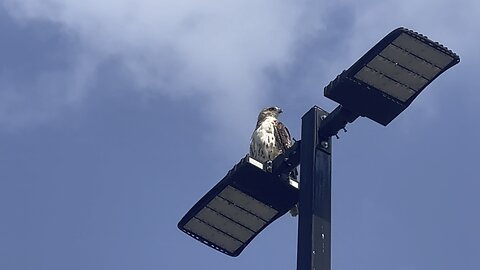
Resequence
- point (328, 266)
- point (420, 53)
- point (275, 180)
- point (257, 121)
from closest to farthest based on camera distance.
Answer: point (328, 266) → point (420, 53) → point (275, 180) → point (257, 121)

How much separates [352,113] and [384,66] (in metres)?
0.34

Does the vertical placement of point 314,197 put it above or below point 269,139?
below

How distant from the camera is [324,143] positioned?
24.4 ft

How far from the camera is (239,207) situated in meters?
7.88

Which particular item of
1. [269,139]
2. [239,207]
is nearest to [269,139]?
[269,139]

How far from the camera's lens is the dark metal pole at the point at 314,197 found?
675 cm

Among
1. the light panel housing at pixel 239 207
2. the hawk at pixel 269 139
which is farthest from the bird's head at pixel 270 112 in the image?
the light panel housing at pixel 239 207

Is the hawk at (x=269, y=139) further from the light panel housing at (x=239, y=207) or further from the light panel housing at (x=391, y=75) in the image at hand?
the light panel housing at (x=391, y=75)

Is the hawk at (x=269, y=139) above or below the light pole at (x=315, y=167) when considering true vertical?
above

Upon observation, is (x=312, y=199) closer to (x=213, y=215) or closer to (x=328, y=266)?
(x=328, y=266)

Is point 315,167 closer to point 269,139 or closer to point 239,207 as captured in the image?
point 239,207

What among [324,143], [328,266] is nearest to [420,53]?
[324,143]

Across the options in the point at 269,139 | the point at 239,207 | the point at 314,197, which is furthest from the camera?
the point at 269,139

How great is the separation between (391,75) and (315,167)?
682mm
